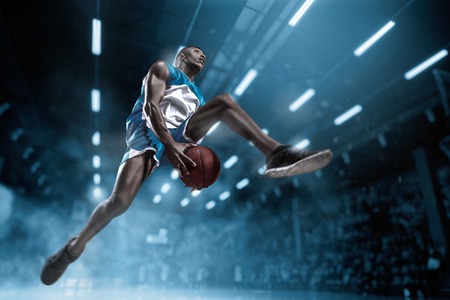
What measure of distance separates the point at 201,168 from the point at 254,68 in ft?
17.0

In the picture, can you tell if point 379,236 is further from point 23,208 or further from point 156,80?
point 23,208

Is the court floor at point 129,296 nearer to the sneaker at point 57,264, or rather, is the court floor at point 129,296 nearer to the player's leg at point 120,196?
the sneaker at point 57,264

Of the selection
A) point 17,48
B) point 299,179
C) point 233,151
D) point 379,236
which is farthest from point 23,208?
point 379,236

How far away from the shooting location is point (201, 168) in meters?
1.78

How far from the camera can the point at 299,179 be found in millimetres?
10953

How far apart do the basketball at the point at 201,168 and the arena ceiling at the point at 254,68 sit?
397 cm

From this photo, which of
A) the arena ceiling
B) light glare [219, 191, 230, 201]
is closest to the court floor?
the arena ceiling

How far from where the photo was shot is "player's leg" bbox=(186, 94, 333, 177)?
162 cm

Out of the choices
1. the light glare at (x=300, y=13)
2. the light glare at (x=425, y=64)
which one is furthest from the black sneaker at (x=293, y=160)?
the light glare at (x=425, y=64)

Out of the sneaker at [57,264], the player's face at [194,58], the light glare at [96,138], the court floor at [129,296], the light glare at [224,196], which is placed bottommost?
the court floor at [129,296]

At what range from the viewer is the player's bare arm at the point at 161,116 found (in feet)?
5.57

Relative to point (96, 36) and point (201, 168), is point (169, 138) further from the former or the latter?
point (96, 36)

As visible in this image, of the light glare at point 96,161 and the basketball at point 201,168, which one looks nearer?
the basketball at point 201,168

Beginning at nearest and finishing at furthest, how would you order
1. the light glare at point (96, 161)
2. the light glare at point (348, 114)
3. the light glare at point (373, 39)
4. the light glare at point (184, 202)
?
the light glare at point (373, 39)
the light glare at point (348, 114)
the light glare at point (96, 161)
the light glare at point (184, 202)
